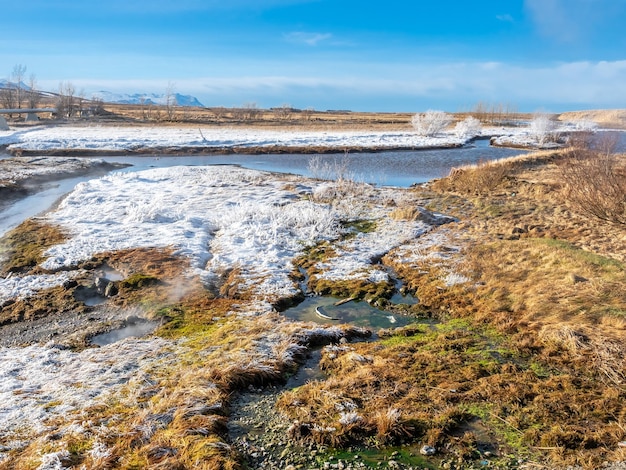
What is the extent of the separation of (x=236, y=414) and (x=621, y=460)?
5.41m

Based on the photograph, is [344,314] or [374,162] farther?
[374,162]

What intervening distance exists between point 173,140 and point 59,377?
152 ft

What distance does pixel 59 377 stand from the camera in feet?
28.0

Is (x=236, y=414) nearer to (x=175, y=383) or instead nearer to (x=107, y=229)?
(x=175, y=383)

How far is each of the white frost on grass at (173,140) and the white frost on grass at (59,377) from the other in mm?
40879

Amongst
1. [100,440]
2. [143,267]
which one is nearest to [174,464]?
[100,440]

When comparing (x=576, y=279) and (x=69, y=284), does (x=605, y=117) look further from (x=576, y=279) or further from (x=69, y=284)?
(x=69, y=284)

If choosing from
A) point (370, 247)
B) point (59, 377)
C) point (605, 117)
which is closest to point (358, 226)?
point (370, 247)

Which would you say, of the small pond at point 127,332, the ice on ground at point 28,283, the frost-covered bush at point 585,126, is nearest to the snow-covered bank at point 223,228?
the ice on ground at point 28,283

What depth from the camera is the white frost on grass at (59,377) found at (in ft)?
24.1

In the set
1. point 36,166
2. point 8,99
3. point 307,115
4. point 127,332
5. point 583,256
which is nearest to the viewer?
point 127,332

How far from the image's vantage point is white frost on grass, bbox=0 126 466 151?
1868 inches

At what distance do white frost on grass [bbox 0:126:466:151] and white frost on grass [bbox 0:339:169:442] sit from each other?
Result: 134 ft

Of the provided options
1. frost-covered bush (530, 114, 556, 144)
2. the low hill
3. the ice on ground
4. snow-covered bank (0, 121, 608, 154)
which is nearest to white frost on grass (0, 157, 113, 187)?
snow-covered bank (0, 121, 608, 154)
